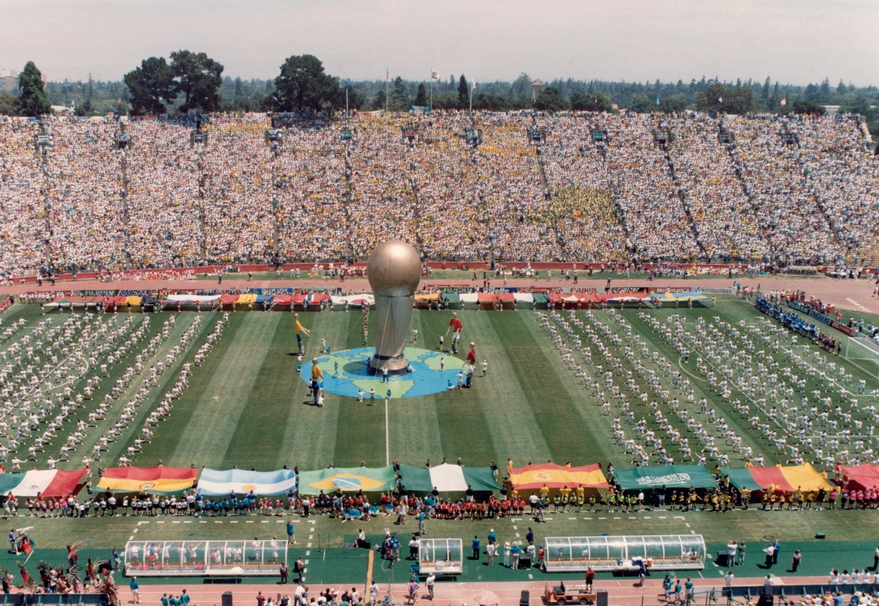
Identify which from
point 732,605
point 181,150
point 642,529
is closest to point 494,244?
point 181,150

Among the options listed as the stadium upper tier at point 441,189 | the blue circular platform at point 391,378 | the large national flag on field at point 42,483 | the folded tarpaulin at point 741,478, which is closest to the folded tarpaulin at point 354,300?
the blue circular platform at point 391,378

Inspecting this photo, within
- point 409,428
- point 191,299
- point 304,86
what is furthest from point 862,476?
point 304,86

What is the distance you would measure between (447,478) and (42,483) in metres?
19.4

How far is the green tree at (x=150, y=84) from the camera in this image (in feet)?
439

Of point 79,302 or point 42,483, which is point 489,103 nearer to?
point 79,302

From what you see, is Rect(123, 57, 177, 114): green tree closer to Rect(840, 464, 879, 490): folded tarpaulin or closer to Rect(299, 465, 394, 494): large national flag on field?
Rect(299, 465, 394, 494): large national flag on field

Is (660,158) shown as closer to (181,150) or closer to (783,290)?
(783,290)

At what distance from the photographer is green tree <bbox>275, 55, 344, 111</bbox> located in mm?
129375

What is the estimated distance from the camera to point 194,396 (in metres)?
56.2

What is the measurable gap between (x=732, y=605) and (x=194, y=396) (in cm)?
3527

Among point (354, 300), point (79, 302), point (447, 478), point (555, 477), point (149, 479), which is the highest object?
point (354, 300)

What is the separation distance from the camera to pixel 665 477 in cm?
4341

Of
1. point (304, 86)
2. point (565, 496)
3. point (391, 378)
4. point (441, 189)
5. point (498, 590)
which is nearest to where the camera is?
point (498, 590)

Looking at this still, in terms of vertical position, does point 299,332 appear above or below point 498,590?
above
